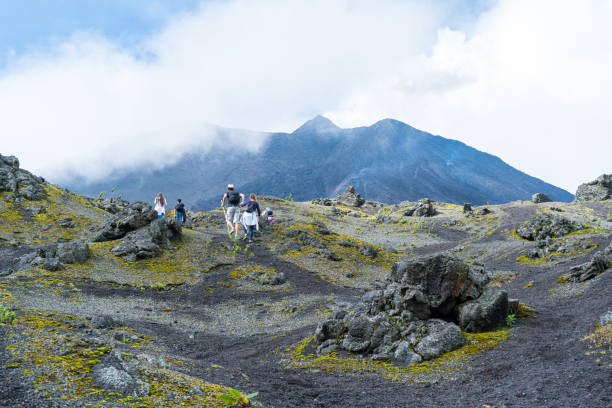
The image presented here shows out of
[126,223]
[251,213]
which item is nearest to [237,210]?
[251,213]

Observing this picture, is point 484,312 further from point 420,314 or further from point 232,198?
point 232,198

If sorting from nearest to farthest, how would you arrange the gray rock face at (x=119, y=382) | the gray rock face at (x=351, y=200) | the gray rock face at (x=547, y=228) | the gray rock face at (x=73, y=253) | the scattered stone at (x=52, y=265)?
the gray rock face at (x=119, y=382)
the scattered stone at (x=52, y=265)
the gray rock face at (x=73, y=253)
the gray rock face at (x=547, y=228)
the gray rock face at (x=351, y=200)

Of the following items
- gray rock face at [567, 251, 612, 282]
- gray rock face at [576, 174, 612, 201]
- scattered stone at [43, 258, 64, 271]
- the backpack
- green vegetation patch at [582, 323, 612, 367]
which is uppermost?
gray rock face at [576, 174, 612, 201]

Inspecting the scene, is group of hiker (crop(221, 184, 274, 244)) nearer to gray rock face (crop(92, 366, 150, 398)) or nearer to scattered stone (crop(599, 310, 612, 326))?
scattered stone (crop(599, 310, 612, 326))

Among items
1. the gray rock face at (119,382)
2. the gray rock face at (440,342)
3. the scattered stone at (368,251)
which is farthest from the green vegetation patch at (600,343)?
the scattered stone at (368,251)

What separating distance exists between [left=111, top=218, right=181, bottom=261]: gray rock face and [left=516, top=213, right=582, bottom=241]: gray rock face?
3006 cm

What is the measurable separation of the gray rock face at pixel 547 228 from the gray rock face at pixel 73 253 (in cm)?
3406

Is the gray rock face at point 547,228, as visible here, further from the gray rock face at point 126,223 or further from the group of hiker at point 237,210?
the gray rock face at point 126,223

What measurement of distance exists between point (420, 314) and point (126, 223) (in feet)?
69.0

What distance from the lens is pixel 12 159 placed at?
36719 millimetres

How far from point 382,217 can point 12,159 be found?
49.9 m

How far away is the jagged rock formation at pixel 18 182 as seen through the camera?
103 ft

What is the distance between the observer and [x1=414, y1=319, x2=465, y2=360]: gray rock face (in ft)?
32.4

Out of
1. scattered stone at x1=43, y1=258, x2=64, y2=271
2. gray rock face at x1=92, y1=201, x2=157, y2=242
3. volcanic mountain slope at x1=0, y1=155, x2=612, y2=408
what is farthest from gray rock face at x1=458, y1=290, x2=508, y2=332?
gray rock face at x1=92, y1=201, x2=157, y2=242
